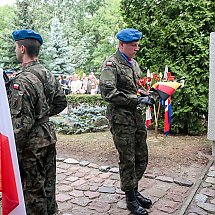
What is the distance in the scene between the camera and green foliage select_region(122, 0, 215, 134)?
754cm

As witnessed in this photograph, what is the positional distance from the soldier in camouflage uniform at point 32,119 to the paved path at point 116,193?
1016 mm

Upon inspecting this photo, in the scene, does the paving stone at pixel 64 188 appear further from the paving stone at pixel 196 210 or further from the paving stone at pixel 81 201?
the paving stone at pixel 196 210

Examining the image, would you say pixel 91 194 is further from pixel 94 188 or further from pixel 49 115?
pixel 49 115

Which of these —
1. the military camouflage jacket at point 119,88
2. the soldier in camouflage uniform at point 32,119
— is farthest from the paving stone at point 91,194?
the soldier in camouflage uniform at point 32,119

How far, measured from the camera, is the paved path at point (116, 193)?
157 inches

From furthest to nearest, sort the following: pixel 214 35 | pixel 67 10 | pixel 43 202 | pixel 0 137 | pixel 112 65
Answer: pixel 67 10, pixel 214 35, pixel 112 65, pixel 43 202, pixel 0 137

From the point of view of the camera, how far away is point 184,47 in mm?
7727

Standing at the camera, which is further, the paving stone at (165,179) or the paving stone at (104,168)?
the paving stone at (104,168)

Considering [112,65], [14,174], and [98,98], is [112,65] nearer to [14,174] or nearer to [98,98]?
[14,174]

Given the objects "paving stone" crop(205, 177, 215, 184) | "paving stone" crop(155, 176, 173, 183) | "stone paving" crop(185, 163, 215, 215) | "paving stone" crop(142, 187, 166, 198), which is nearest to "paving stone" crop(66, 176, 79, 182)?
"paving stone" crop(142, 187, 166, 198)

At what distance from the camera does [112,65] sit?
12.2 feet

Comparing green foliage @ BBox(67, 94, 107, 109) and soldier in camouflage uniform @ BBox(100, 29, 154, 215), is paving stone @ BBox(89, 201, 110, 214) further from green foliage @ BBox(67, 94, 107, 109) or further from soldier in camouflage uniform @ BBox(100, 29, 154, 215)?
green foliage @ BBox(67, 94, 107, 109)

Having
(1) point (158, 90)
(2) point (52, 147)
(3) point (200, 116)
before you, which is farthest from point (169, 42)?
(2) point (52, 147)

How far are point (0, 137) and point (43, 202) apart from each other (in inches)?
44.7
